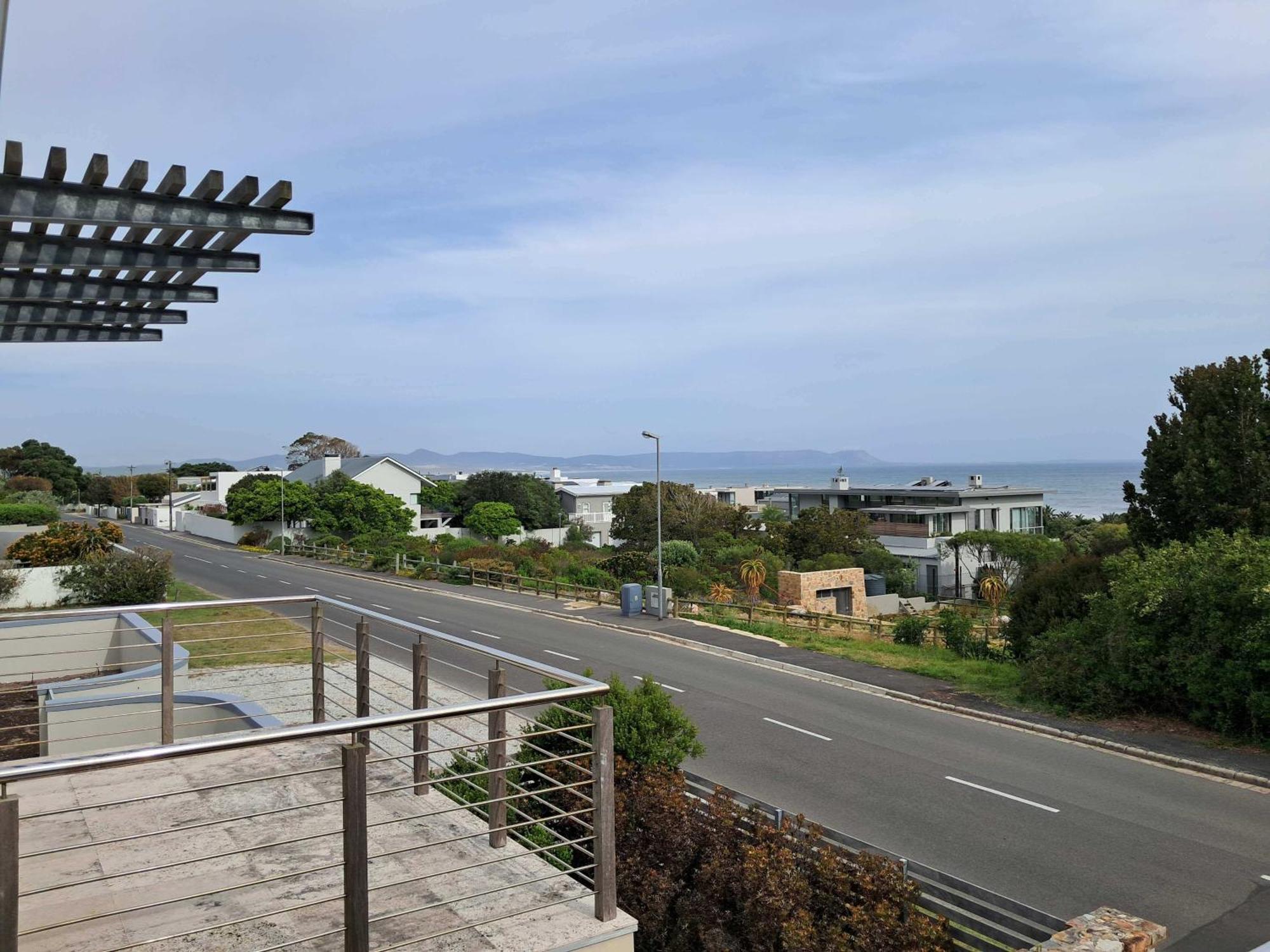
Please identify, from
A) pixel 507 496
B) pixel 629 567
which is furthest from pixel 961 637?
pixel 507 496

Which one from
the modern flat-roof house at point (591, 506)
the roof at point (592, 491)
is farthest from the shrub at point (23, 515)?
the roof at point (592, 491)

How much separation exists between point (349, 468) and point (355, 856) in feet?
256

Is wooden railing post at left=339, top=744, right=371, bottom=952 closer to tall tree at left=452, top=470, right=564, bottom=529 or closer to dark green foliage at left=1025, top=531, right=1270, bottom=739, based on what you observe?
dark green foliage at left=1025, top=531, right=1270, bottom=739

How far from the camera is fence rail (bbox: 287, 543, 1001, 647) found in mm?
27891

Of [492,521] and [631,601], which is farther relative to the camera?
[492,521]

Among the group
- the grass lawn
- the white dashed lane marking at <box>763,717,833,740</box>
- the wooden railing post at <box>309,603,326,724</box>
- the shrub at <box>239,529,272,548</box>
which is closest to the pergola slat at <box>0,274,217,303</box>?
the wooden railing post at <box>309,603,326,724</box>

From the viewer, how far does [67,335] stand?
873 centimetres

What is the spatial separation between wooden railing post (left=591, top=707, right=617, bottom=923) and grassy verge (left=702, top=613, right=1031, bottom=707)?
14.5 m

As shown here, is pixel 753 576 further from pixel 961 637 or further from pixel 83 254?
pixel 83 254

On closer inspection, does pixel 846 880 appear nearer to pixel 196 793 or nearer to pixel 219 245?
pixel 196 793

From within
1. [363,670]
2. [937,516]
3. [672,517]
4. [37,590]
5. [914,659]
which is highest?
[363,670]

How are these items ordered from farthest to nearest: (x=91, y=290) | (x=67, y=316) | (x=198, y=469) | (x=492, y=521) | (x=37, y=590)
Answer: (x=198, y=469) < (x=492, y=521) < (x=37, y=590) < (x=67, y=316) < (x=91, y=290)

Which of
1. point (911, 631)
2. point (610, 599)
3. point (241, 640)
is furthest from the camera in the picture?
point (610, 599)

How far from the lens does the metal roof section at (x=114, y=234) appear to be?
18.3ft
